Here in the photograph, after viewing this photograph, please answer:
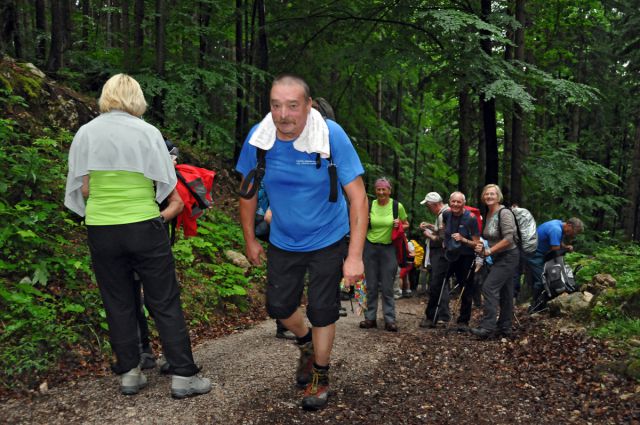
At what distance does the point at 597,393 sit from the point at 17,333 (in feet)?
17.4

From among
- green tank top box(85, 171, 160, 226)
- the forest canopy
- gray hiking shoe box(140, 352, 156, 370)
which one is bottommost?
gray hiking shoe box(140, 352, 156, 370)

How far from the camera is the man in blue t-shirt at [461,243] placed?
761 centimetres

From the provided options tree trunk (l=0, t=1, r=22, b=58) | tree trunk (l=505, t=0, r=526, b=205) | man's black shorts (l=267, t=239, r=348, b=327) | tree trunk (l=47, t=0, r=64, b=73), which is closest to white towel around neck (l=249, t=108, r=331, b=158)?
man's black shorts (l=267, t=239, r=348, b=327)

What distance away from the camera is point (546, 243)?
9305mm

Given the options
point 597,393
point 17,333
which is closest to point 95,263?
point 17,333

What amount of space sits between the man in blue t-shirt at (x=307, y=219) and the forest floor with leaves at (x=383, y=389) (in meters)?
0.45

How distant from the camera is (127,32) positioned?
591 inches

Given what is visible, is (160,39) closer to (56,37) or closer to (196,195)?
(56,37)

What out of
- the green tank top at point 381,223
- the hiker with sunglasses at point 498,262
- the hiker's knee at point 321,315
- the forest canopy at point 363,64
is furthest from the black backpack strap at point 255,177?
the forest canopy at point 363,64

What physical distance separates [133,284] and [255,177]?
1.26 m

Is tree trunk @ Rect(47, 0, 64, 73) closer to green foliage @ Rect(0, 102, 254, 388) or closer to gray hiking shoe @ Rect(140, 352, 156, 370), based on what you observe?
green foliage @ Rect(0, 102, 254, 388)

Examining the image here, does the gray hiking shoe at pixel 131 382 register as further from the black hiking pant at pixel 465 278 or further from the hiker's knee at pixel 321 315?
the black hiking pant at pixel 465 278

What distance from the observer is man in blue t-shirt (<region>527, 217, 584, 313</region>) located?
9016mm

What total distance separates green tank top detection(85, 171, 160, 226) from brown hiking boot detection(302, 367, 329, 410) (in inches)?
69.5
